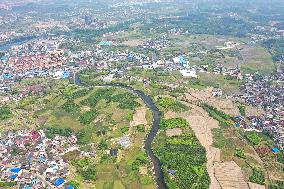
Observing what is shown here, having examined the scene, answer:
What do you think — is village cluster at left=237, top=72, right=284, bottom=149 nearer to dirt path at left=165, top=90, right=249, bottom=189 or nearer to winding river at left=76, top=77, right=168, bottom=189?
dirt path at left=165, top=90, right=249, bottom=189

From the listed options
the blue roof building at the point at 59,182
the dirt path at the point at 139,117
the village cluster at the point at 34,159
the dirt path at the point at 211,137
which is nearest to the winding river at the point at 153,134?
the dirt path at the point at 139,117

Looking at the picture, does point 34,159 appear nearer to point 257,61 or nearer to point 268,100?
point 268,100

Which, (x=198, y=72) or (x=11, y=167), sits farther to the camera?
(x=198, y=72)

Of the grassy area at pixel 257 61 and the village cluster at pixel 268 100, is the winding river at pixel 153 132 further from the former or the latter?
the grassy area at pixel 257 61

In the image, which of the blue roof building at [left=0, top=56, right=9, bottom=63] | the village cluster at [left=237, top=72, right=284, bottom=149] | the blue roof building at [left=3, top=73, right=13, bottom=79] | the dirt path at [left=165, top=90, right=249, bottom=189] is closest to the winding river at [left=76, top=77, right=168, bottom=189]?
the dirt path at [left=165, top=90, right=249, bottom=189]

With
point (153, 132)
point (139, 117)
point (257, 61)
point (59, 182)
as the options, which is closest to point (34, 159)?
point (59, 182)

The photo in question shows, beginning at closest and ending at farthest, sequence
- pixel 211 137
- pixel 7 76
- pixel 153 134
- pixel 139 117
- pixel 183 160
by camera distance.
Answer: pixel 183 160, pixel 211 137, pixel 153 134, pixel 139 117, pixel 7 76

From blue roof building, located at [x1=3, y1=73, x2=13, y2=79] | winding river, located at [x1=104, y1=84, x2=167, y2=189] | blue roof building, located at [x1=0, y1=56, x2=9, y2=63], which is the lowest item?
winding river, located at [x1=104, y1=84, x2=167, y2=189]

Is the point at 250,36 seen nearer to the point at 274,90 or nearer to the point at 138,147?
the point at 274,90

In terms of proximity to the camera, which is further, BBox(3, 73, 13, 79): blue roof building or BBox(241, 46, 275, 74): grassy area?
BBox(241, 46, 275, 74): grassy area

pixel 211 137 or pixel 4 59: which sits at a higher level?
pixel 4 59

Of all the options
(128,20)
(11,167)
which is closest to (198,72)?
(11,167)
